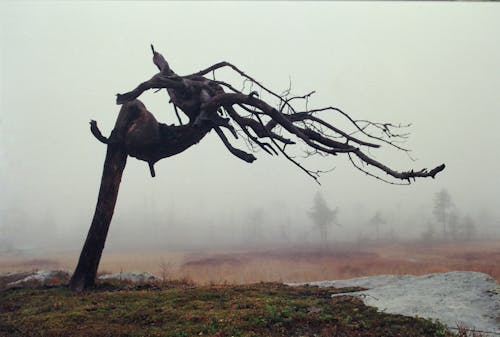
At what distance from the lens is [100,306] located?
7438 millimetres

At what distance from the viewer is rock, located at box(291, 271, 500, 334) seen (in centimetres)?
626

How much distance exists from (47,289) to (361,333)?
→ 8.66 metres

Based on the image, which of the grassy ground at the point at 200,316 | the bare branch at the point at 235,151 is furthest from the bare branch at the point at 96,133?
the grassy ground at the point at 200,316

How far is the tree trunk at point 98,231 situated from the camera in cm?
961

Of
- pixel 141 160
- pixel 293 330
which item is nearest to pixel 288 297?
pixel 293 330

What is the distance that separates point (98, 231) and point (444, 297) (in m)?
8.68

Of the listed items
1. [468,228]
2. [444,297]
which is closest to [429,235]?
[468,228]

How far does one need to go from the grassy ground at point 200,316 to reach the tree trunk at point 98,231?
35.3 inches

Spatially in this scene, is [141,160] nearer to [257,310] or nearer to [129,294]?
[129,294]

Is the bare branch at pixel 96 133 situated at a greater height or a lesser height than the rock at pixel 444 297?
greater

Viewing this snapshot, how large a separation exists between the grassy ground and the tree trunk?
898 millimetres

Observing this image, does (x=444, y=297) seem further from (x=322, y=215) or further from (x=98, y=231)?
(x=322, y=215)

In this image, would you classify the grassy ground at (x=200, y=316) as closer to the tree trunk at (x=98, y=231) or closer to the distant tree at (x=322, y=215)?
the tree trunk at (x=98, y=231)

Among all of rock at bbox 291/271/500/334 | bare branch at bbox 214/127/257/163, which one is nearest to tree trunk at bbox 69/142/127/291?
bare branch at bbox 214/127/257/163
